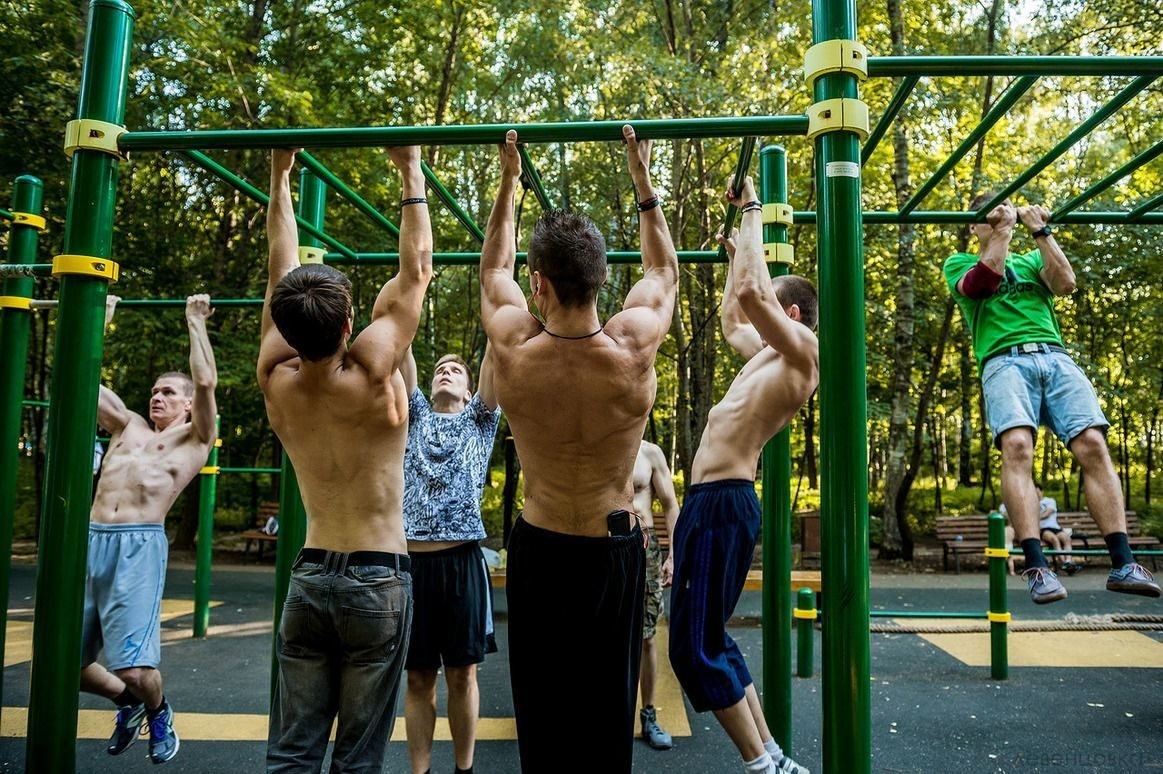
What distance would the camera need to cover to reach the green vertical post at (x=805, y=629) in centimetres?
464

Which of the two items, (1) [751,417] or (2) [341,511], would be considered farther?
(1) [751,417]

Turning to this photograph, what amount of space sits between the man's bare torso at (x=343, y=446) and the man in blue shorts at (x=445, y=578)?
30.3 inches

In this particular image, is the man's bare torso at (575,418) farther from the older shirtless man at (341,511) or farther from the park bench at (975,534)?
the park bench at (975,534)

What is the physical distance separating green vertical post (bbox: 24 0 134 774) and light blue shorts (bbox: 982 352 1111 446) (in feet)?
10.6

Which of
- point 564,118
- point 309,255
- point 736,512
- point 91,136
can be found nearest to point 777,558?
point 736,512

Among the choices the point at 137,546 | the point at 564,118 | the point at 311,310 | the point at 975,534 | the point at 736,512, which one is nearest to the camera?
the point at 311,310

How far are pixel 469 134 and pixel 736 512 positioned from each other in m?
1.60

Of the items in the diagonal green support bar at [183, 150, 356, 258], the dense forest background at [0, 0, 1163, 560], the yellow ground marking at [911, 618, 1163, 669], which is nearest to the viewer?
the diagonal green support bar at [183, 150, 356, 258]

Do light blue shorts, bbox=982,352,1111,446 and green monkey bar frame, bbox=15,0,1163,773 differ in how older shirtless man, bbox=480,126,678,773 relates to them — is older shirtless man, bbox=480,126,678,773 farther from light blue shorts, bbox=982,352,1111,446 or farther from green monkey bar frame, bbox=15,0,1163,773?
light blue shorts, bbox=982,352,1111,446

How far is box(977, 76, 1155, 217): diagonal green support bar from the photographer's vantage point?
2.03 meters

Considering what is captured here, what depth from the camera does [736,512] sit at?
2.74 meters

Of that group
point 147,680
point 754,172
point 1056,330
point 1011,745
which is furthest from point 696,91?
point 147,680

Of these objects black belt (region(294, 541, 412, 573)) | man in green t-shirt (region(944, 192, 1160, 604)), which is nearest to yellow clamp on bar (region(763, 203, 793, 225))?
man in green t-shirt (region(944, 192, 1160, 604))

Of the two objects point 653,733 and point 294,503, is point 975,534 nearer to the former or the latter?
point 653,733
